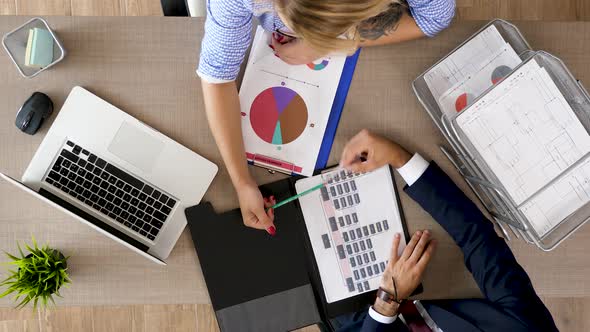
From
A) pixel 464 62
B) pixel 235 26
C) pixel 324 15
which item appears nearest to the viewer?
pixel 324 15

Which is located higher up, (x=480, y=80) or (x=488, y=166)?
(x=480, y=80)

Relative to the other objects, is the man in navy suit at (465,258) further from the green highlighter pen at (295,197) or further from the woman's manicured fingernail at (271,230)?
the woman's manicured fingernail at (271,230)

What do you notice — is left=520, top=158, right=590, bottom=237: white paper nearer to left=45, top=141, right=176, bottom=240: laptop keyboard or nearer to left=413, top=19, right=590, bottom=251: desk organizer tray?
left=413, top=19, right=590, bottom=251: desk organizer tray

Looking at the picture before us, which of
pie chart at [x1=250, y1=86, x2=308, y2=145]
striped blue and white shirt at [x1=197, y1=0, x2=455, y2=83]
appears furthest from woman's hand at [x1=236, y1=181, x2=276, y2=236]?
striped blue and white shirt at [x1=197, y1=0, x2=455, y2=83]

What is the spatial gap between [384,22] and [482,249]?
49 cm

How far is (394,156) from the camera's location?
1.01 meters

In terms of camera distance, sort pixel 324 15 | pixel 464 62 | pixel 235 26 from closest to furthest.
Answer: pixel 324 15 → pixel 235 26 → pixel 464 62

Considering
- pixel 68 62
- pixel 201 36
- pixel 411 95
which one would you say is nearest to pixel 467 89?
pixel 411 95

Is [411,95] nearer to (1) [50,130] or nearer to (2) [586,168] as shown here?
(2) [586,168]

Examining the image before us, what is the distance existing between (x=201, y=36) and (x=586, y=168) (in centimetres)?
81

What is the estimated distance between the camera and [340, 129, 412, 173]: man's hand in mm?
1007

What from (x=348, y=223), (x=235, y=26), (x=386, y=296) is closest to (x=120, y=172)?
(x=235, y=26)

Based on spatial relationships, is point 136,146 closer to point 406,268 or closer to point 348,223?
point 348,223

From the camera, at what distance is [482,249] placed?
99cm
